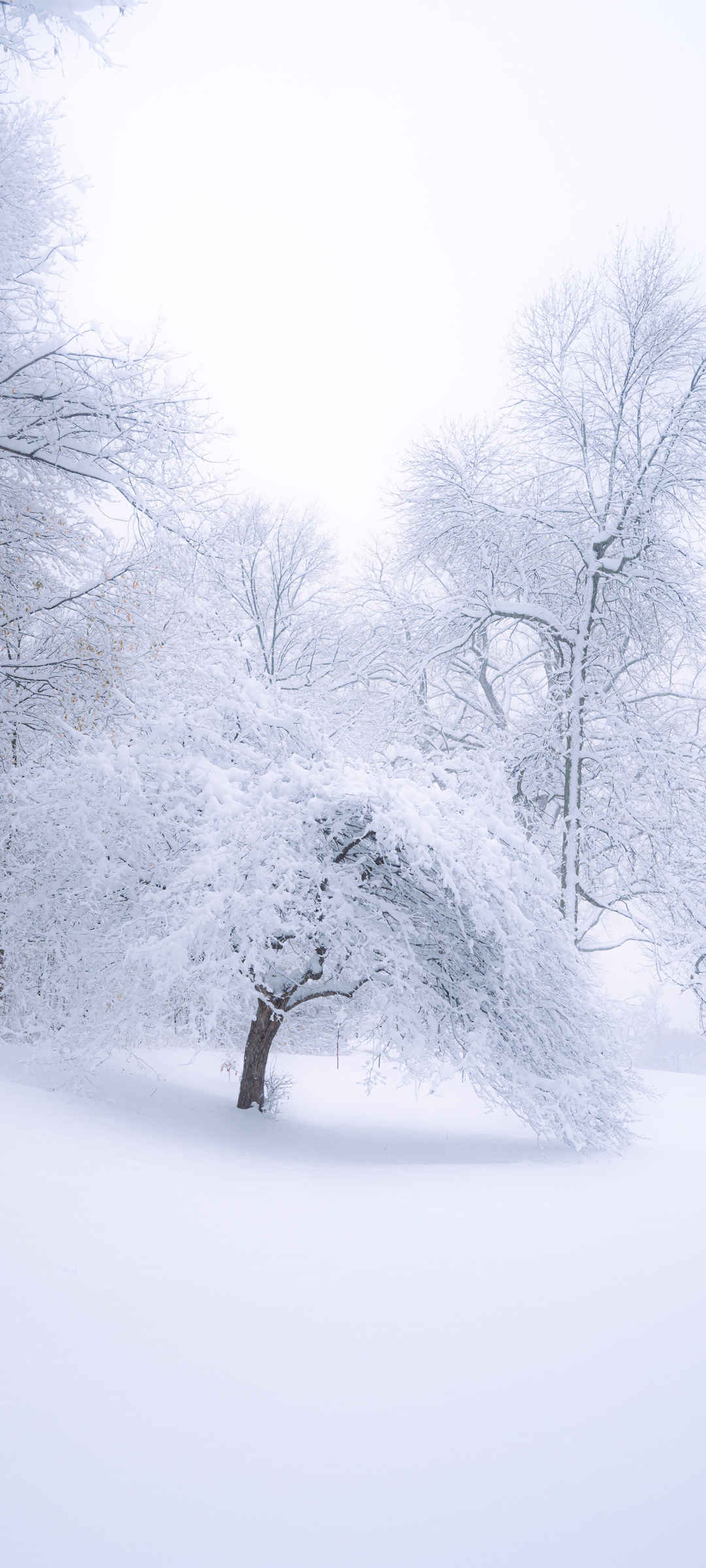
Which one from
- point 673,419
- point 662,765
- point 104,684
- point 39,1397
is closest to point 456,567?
point 673,419

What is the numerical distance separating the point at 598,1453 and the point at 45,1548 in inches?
50.6

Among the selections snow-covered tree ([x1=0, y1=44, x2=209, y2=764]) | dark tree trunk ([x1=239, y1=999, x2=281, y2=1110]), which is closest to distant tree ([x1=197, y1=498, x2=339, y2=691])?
snow-covered tree ([x1=0, y1=44, x2=209, y2=764])

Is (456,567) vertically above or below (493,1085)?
above

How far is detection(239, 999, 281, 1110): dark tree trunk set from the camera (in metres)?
7.16

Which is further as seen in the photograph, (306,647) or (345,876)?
(306,647)

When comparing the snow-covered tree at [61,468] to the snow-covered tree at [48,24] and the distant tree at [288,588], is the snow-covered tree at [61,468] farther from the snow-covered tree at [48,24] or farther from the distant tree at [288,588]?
the distant tree at [288,588]

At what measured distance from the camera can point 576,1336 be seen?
280 cm

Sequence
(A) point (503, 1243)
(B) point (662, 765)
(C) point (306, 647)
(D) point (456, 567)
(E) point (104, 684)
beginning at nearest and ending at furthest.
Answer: (A) point (503, 1243) < (E) point (104, 684) < (B) point (662, 765) < (D) point (456, 567) < (C) point (306, 647)

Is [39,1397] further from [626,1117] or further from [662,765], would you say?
[662,765]

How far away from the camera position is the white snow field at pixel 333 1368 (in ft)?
6.01

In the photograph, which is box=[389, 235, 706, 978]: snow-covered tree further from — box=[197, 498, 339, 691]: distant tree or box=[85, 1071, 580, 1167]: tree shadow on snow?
box=[197, 498, 339, 691]: distant tree

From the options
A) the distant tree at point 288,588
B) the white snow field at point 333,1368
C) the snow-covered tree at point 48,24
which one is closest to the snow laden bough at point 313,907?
the white snow field at point 333,1368

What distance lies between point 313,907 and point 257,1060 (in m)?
2.07

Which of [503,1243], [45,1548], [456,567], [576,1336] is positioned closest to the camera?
[45,1548]
